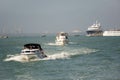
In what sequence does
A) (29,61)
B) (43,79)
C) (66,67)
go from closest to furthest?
(43,79) → (66,67) → (29,61)

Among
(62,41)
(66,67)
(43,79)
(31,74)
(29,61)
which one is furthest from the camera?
(62,41)

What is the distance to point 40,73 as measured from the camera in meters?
50.5

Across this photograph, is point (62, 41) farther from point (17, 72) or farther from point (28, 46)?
point (17, 72)

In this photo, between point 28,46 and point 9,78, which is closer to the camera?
point 9,78

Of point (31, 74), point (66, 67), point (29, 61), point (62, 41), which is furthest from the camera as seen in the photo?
point (62, 41)

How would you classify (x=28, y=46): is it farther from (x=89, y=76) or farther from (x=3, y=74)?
(x=89, y=76)

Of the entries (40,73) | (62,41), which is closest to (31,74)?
(40,73)

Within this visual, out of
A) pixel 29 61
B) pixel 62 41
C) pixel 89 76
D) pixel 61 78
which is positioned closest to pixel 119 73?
pixel 89 76

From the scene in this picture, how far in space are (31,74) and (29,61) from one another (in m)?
16.3

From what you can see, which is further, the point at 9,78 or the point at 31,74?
the point at 31,74

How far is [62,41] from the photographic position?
138 metres

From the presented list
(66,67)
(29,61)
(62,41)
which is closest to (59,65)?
(66,67)

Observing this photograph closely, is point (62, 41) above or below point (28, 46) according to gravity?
below

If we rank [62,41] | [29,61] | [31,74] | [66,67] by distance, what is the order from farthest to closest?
[62,41] → [29,61] → [66,67] → [31,74]
